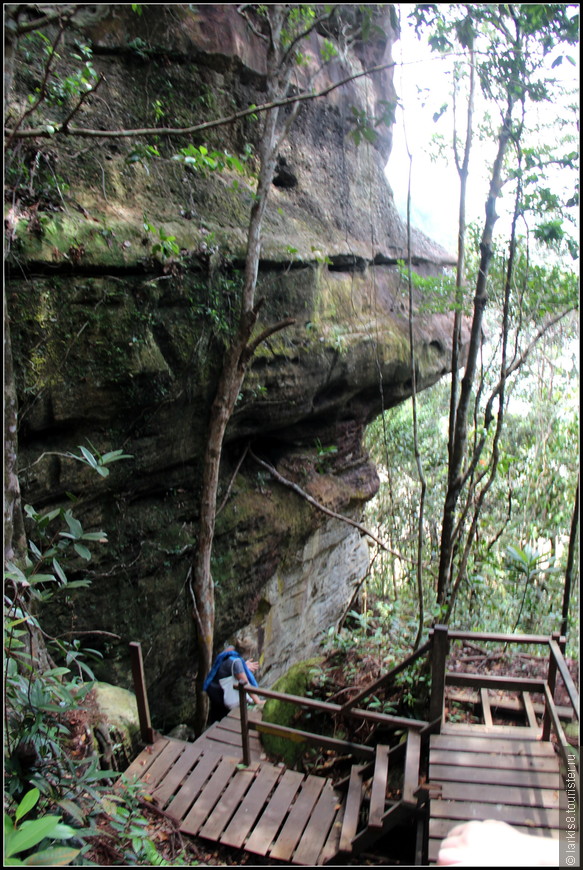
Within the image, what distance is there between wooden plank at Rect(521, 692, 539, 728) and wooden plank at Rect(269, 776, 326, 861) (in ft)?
6.32

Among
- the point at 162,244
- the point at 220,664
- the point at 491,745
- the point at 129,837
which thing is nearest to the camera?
the point at 129,837

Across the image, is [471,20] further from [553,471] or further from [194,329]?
[553,471]

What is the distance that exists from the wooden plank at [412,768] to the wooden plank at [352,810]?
57cm

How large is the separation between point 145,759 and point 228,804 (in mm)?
975

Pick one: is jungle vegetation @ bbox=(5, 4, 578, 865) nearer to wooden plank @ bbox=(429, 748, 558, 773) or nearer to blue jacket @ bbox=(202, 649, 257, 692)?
blue jacket @ bbox=(202, 649, 257, 692)

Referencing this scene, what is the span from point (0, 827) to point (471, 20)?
19.1 ft

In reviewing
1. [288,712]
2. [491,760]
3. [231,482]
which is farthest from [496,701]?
[231,482]

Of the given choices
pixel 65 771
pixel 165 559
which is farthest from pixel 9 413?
pixel 165 559

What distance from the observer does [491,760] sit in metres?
4.00

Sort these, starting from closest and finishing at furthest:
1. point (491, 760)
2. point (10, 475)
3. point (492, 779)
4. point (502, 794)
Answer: point (10, 475) < point (502, 794) < point (492, 779) < point (491, 760)

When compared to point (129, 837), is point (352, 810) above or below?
below

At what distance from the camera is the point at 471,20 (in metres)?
4.25

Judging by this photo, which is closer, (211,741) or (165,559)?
(211,741)

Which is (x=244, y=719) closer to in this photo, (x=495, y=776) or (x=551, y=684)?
(x=495, y=776)
